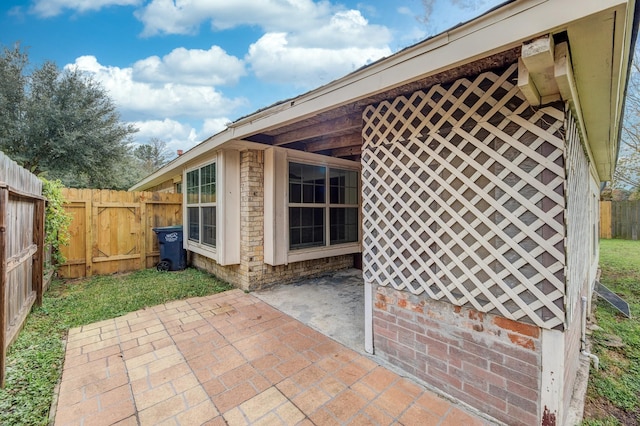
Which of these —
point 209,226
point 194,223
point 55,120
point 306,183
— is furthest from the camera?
point 55,120

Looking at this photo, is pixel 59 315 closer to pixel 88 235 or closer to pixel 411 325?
pixel 88 235

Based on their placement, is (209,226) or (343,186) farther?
(343,186)

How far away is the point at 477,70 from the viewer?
74.5 inches

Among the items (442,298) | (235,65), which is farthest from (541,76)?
(235,65)

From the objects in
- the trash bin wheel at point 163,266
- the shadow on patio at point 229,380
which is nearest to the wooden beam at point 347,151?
the shadow on patio at point 229,380

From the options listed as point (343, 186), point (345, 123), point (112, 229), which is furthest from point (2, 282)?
point (343, 186)

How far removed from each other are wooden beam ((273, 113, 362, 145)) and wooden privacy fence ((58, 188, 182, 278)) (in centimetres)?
416

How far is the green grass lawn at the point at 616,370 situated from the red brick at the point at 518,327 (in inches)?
35.6

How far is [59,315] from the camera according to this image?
140 inches

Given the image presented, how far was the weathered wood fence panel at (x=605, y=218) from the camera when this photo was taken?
484 inches

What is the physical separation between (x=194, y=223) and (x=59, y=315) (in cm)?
273

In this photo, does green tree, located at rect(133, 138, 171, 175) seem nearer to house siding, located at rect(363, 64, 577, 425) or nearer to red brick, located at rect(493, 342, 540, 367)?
house siding, located at rect(363, 64, 577, 425)

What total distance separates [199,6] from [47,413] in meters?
6.93

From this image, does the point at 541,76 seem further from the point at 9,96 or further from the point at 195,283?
the point at 9,96
